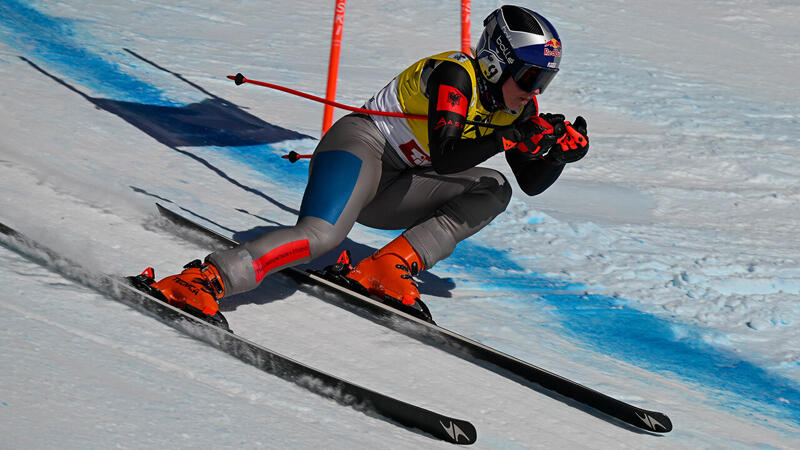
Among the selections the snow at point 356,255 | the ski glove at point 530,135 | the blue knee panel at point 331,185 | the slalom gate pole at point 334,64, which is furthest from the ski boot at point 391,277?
the slalom gate pole at point 334,64

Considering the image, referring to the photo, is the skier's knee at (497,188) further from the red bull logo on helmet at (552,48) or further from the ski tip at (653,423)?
the ski tip at (653,423)

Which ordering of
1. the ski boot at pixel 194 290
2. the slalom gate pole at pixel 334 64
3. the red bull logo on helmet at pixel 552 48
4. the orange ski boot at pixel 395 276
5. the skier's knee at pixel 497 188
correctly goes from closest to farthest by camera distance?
the ski boot at pixel 194 290
the red bull logo on helmet at pixel 552 48
the orange ski boot at pixel 395 276
the skier's knee at pixel 497 188
the slalom gate pole at pixel 334 64

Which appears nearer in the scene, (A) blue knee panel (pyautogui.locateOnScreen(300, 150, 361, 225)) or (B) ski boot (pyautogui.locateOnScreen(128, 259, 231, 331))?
(B) ski boot (pyautogui.locateOnScreen(128, 259, 231, 331))

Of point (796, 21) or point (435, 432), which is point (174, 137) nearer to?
point (435, 432)

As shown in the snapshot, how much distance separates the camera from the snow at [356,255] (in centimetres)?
262

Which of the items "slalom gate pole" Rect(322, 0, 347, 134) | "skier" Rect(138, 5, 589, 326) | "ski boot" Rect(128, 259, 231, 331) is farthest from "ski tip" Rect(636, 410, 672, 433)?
"slalom gate pole" Rect(322, 0, 347, 134)

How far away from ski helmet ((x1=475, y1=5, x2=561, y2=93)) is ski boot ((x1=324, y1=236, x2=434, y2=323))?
85 centimetres

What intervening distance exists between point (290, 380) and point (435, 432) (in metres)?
0.53

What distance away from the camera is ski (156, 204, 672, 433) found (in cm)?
309

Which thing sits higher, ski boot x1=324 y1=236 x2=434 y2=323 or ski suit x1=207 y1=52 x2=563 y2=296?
ski suit x1=207 y1=52 x2=563 y2=296

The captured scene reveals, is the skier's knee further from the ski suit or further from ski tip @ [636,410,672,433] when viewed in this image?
ski tip @ [636,410,672,433]

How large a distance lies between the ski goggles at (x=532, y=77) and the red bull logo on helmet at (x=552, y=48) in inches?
2.6

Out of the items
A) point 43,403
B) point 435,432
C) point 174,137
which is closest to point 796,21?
point 174,137

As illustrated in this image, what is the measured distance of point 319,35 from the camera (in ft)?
32.2
